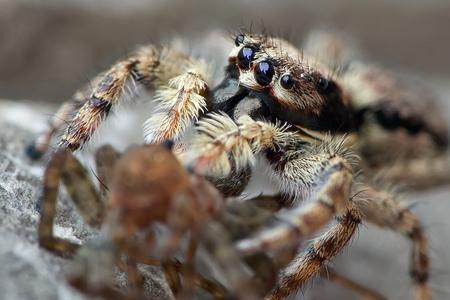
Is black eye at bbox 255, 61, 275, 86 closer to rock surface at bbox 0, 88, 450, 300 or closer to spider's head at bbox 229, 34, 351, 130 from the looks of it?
spider's head at bbox 229, 34, 351, 130

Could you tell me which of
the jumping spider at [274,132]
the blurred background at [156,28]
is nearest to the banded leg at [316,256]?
the jumping spider at [274,132]

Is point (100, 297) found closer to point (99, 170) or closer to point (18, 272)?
point (18, 272)

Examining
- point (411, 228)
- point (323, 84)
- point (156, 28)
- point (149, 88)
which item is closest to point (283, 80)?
point (323, 84)

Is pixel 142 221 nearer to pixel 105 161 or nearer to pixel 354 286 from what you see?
pixel 105 161

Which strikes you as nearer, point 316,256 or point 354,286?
point 316,256

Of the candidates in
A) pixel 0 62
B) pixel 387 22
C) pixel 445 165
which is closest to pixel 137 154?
pixel 445 165

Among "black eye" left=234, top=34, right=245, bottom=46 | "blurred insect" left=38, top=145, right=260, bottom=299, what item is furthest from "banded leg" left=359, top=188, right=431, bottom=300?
"blurred insect" left=38, top=145, right=260, bottom=299

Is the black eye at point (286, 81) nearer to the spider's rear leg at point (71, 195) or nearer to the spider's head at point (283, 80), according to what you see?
the spider's head at point (283, 80)
